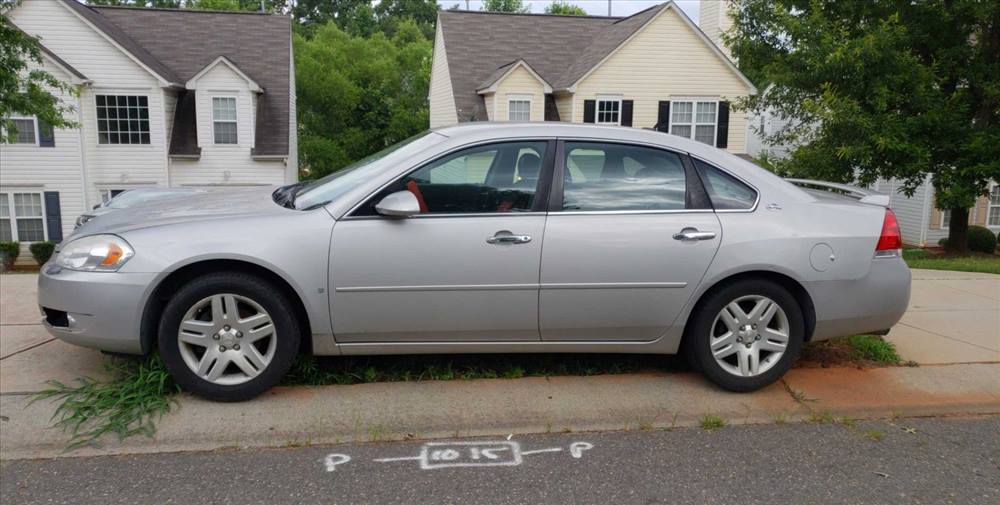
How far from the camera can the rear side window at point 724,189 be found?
15.5 ft

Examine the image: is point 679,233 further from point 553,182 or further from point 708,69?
point 708,69

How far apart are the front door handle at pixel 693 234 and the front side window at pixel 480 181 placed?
2.93 ft

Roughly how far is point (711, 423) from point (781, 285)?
1.02 meters

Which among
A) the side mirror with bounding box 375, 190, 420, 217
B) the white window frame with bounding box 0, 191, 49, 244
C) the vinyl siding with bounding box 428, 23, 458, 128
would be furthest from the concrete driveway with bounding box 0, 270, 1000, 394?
the vinyl siding with bounding box 428, 23, 458, 128

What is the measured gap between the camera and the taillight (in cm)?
477

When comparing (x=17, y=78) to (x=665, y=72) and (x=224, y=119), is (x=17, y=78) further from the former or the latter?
(x=665, y=72)

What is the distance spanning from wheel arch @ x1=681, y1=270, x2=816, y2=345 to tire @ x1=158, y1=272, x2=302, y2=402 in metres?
2.39

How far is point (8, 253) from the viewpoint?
78.5 feet

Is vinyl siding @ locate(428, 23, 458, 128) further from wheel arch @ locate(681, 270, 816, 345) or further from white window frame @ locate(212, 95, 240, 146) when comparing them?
wheel arch @ locate(681, 270, 816, 345)

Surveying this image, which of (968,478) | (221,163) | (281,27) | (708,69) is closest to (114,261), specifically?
(968,478)

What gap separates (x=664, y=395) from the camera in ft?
15.3

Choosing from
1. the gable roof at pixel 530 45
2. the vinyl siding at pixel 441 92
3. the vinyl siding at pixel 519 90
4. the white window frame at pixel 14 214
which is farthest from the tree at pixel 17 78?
the vinyl siding at pixel 441 92

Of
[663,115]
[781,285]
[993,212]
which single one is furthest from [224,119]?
[993,212]

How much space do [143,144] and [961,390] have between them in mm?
24951
